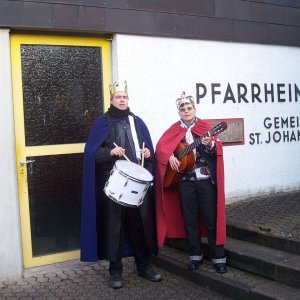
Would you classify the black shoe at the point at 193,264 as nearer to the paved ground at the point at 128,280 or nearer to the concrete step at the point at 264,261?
the paved ground at the point at 128,280

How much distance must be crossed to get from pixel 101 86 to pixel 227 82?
6.12 feet

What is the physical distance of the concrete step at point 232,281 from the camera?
4223 mm

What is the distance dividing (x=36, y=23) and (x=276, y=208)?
Result: 3.63m

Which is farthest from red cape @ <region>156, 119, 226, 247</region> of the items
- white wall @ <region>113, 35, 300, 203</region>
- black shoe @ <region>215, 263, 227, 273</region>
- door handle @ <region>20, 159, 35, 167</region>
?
door handle @ <region>20, 159, 35, 167</region>

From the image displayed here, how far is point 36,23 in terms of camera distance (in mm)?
5176

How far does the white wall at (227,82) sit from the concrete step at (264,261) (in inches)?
64.3

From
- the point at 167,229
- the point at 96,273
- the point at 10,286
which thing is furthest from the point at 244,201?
the point at 10,286

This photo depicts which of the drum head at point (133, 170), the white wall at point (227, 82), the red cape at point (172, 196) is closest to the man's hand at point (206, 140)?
the red cape at point (172, 196)

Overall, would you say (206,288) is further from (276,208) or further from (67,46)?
(67,46)

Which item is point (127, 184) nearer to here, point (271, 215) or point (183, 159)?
point (183, 159)

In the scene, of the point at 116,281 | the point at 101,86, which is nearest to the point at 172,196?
the point at 116,281

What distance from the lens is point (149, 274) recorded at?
198 inches

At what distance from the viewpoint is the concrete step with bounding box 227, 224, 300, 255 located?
15.6 ft

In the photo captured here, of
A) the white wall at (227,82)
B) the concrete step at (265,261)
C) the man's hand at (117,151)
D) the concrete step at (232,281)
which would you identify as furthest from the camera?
the white wall at (227,82)
